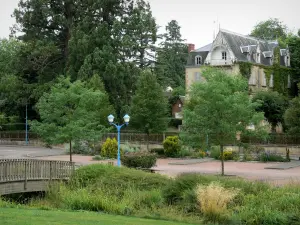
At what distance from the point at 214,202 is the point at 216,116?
1606cm

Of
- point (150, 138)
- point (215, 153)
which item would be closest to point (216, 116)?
point (215, 153)

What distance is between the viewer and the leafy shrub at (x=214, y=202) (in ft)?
50.9

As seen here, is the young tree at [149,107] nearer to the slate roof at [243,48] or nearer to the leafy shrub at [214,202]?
the slate roof at [243,48]

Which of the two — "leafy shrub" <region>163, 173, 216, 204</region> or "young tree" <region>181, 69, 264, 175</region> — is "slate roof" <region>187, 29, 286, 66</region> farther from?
"leafy shrub" <region>163, 173, 216, 204</region>

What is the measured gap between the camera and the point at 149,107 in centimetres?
5216

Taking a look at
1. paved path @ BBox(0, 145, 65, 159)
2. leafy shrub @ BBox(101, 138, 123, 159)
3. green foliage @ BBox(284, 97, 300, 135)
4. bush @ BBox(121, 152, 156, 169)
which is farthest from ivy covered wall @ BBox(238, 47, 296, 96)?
bush @ BBox(121, 152, 156, 169)

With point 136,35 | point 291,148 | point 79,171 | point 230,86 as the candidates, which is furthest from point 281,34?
point 79,171

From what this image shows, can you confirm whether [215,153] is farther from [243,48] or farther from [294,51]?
[294,51]

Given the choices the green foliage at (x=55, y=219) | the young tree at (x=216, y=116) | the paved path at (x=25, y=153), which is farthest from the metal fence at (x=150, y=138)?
the green foliage at (x=55, y=219)

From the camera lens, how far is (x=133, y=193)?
19062mm

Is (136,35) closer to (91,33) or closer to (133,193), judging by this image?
(91,33)

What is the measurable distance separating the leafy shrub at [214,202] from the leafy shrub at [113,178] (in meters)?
4.17

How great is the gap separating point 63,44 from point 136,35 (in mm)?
10518

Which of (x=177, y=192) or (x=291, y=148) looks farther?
(x=291, y=148)
